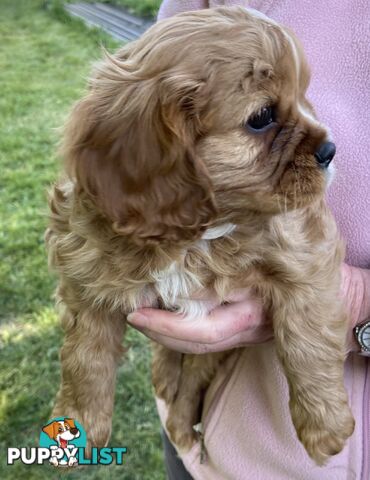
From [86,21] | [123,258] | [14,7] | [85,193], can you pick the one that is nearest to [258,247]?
[123,258]

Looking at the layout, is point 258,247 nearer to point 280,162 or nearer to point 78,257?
point 280,162

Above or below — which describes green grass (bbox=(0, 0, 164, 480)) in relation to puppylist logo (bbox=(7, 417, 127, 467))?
below

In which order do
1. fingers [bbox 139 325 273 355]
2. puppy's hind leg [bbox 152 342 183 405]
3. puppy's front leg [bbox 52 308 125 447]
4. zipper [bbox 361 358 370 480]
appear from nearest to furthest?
zipper [bbox 361 358 370 480] → fingers [bbox 139 325 273 355] → puppy's front leg [bbox 52 308 125 447] → puppy's hind leg [bbox 152 342 183 405]

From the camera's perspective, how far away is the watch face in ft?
5.76

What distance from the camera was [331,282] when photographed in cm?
180

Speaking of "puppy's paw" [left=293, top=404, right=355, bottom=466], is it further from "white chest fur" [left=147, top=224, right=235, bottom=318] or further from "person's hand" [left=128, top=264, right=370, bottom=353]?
"white chest fur" [left=147, top=224, right=235, bottom=318]

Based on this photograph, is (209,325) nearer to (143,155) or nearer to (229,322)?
(229,322)

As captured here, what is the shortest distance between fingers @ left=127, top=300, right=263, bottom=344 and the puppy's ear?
0.28 meters

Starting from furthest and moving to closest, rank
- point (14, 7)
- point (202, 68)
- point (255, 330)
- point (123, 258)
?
point (14, 7) < point (255, 330) < point (123, 258) < point (202, 68)

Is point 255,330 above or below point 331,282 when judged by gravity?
below

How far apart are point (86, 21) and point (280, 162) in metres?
7.29

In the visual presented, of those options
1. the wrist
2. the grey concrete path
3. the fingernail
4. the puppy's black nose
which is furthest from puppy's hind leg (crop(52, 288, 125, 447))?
the grey concrete path

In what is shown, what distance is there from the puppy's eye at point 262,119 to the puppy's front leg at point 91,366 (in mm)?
736

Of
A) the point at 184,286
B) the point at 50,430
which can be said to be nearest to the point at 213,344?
the point at 184,286
